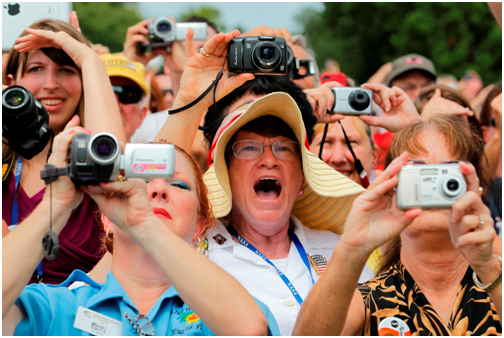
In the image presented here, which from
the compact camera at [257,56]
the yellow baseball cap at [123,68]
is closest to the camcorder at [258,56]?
the compact camera at [257,56]

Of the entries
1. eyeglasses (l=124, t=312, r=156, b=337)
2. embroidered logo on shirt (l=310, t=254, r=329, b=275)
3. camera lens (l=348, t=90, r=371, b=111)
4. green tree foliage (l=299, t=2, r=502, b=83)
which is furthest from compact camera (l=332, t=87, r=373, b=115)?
green tree foliage (l=299, t=2, r=502, b=83)

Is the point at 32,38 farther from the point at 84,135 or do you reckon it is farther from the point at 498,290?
the point at 498,290

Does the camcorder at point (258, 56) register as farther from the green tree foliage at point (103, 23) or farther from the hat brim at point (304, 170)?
the green tree foliage at point (103, 23)

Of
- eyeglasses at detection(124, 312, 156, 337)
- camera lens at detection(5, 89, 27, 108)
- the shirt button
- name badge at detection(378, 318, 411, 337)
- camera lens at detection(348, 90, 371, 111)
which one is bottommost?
the shirt button

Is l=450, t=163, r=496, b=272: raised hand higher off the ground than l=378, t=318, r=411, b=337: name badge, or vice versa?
l=450, t=163, r=496, b=272: raised hand

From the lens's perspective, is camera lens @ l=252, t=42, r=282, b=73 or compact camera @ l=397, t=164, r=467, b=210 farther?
camera lens @ l=252, t=42, r=282, b=73

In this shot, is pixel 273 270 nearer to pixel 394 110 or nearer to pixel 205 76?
pixel 205 76

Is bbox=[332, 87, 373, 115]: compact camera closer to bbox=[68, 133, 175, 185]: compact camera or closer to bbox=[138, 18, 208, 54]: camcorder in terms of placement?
bbox=[138, 18, 208, 54]: camcorder

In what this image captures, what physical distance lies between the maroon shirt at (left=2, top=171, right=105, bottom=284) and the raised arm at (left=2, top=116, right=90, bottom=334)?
88cm

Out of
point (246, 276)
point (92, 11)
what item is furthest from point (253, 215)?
point (92, 11)

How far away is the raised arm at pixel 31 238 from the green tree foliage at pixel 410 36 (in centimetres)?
1824

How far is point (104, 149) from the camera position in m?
2.30

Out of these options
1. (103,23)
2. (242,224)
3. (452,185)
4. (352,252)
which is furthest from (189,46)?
(103,23)

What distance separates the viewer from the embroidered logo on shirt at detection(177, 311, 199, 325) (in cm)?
264
